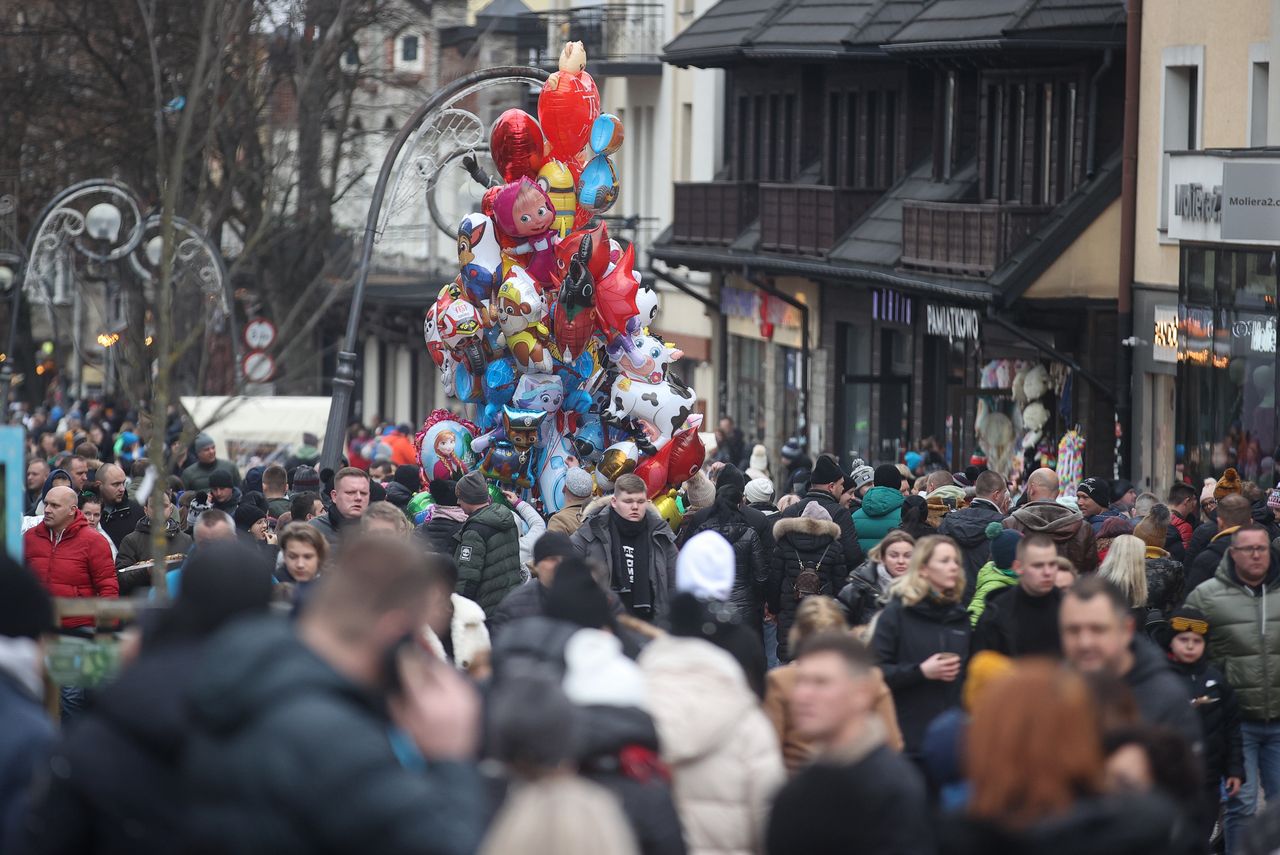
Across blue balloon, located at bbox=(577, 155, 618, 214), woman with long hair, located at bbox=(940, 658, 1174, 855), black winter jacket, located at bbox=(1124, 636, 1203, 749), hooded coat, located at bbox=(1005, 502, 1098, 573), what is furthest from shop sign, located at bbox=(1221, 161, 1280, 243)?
woman with long hair, located at bbox=(940, 658, 1174, 855)

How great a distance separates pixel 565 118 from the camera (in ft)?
61.7

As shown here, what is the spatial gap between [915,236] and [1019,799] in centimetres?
2312

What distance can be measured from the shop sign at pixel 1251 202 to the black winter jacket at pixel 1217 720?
31.6ft

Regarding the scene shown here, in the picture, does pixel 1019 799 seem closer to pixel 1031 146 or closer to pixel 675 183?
pixel 1031 146

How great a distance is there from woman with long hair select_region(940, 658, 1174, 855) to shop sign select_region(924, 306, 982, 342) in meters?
21.7

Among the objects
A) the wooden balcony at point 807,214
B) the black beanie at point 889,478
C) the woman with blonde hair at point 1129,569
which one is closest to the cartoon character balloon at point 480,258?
the black beanie at point 889,478

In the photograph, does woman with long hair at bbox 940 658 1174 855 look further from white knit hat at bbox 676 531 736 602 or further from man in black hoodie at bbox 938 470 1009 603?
man in black hoodie at bbox 938 470 1009 603

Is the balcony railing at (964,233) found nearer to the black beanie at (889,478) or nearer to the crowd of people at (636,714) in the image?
the black beanie at (889,478)

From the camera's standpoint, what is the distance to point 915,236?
92.5ft

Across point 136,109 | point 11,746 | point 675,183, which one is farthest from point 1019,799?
point 675,183

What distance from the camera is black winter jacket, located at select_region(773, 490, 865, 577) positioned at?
13266mm

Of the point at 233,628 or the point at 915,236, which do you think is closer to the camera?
the point at 233,628

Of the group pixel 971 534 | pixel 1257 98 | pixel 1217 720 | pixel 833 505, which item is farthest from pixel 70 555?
pixel 1257 98

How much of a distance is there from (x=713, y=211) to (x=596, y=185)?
1783 cm
